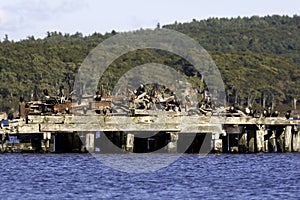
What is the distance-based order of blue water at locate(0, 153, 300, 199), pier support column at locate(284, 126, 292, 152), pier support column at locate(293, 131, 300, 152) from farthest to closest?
pier support column at locate(293, 131, 300, 152) → pier support column at locate(284, 126, 292, 152) → blue water at locate(0, 153, 300, 199)

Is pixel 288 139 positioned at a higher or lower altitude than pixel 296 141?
higher

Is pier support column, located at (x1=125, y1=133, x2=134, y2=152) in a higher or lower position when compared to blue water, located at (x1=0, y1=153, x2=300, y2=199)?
higher

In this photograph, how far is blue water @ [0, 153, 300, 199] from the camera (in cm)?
4353

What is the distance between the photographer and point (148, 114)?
2426 inches

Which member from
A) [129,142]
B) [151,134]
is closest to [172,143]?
[151,134]

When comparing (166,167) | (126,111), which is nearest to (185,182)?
(166,167)

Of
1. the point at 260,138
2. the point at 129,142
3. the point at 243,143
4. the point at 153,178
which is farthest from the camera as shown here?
the point at 243,143

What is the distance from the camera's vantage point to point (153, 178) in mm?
50344

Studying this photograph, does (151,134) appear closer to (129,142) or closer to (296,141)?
(129,142)

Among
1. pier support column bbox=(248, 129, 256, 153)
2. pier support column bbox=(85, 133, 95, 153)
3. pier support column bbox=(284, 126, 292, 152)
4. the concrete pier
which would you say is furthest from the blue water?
pier support column bbox=(284, 126, 292, 152)

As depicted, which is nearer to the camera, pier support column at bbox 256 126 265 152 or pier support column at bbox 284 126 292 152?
pier support column at bbox 256 126 265 152

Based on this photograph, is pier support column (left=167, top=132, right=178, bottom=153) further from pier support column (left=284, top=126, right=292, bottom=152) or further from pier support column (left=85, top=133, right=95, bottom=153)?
pier support column (left=284, top=126, right=292, bottom=152)

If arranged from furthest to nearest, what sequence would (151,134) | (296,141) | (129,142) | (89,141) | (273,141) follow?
(273,141) < (296,141) < (151,134) < (129,142) < (89,141)

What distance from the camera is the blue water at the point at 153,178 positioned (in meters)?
43.5
